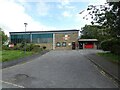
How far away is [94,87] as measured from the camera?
12492 millimetres

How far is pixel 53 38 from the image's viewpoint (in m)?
75.9

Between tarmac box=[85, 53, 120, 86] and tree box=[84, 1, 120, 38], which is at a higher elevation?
tree box=[84, 1, 120, 38]

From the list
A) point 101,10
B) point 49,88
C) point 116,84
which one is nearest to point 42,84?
point 49,88

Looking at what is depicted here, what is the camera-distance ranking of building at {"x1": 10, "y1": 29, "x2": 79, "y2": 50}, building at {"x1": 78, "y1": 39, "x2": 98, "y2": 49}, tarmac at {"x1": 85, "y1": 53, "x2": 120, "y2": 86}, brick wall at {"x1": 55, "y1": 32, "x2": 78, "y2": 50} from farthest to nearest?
building at {"x1": 78, "y1": 39, "x2": 98, "y2": 49} < building at {"x1": 10, "y1": 29, "x2": 79, "y2": 50} < brick wall at {"x1": 55, "y1": 32, "x2": 78, "y2": 50} < tarmac at {"x1": 85, "y1": 53, "x2": 120, "y2": 86}

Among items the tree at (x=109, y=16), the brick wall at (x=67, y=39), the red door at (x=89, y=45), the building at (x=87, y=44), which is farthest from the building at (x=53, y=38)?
the tree at (x=109, y=16)

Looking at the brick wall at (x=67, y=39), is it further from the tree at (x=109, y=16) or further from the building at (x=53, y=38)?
the tree at (x=109, y=16)

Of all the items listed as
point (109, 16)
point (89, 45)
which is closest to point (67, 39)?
point (89, 45)

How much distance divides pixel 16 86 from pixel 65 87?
89.3 inches

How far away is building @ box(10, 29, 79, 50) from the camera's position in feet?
241

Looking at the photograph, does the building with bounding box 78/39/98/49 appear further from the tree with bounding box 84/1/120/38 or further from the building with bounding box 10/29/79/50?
the tree with bounding box 84/1/120/38

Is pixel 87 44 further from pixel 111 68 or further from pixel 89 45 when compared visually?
pixel 111 68

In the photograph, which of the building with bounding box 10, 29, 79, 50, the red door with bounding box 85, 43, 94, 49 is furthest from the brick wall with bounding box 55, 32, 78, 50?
the red door with bounding box 85, 43, 94, 49

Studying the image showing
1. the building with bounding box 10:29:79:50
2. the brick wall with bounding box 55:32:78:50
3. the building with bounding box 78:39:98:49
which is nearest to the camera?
the brick wall with bounding box 55:32:78:50

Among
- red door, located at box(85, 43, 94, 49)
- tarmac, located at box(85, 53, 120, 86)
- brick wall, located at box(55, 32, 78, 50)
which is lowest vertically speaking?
tarmac, located at box(85, 53, 120, 86)
